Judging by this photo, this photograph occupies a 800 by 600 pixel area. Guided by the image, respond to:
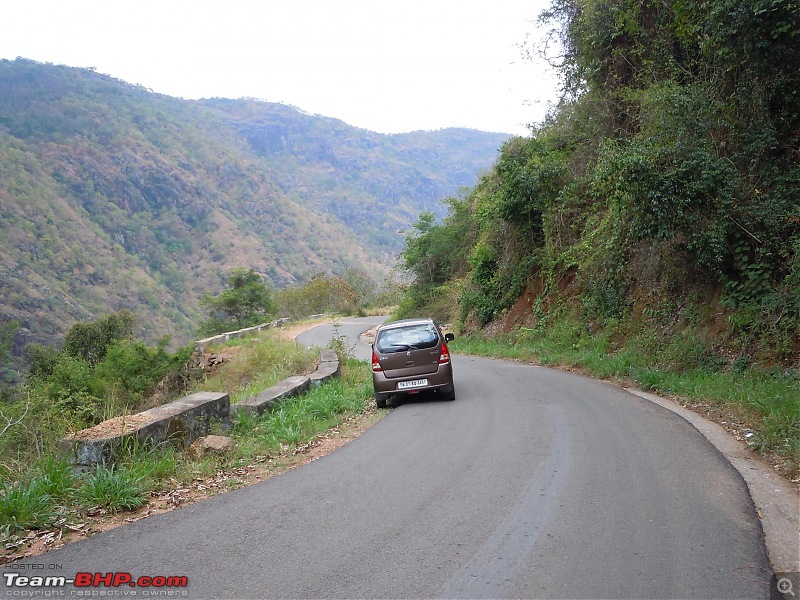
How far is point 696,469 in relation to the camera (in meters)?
6.36

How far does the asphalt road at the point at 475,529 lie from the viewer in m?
4.00

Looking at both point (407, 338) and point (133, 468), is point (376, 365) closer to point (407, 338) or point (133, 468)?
point (407, 338)

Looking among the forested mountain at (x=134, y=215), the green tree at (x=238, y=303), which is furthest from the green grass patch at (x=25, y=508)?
the forested mountain at (x=134, y=215)

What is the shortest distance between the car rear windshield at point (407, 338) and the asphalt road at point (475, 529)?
12.4 feet

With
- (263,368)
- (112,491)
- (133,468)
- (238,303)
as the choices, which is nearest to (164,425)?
(133,468)

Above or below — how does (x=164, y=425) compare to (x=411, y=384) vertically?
above

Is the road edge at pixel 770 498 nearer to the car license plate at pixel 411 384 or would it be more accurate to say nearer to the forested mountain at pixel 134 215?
the car license plate at pixel 411 384

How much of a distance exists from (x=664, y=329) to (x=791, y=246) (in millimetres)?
3956

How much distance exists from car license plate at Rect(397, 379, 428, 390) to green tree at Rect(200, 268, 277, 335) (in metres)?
40.0

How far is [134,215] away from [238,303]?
70339 millimetres

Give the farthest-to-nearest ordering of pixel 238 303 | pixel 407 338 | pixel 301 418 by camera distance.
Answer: pixel 238 303
pixel 407 338
pixel 301 418

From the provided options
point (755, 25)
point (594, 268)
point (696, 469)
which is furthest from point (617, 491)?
point (594, 268)

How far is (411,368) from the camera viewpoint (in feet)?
37.6

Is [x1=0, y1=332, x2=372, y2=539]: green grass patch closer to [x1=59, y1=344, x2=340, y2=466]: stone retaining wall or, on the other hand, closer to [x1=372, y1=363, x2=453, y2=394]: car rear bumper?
[x1=59, y1=344, x2=340, y2=466]: stone retaining wall
